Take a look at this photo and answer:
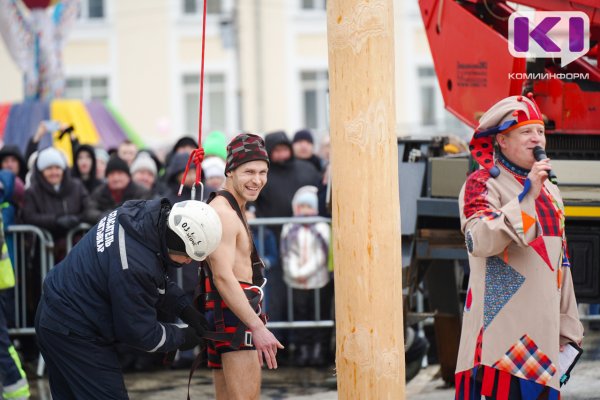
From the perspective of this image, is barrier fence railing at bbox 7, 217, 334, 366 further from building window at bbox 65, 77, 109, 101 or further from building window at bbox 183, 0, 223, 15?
building window at bbox 183, 0, 223, 15

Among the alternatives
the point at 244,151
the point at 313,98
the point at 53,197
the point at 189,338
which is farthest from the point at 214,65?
the point at 189,338

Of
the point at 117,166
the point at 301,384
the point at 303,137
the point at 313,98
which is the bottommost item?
the point at 301,384

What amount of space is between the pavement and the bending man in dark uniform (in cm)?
290

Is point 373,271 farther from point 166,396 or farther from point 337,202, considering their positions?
point 166,396

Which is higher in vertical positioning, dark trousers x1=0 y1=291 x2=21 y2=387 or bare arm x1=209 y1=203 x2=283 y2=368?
bare arm x1=209 y1=203 x2=283 y2=368

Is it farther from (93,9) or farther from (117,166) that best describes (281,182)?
(93,9)

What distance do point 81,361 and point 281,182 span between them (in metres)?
5.35

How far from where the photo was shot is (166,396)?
8523 millimetres

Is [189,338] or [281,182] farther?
[281,182]

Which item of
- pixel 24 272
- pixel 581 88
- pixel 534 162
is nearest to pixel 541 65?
pixel 581 88

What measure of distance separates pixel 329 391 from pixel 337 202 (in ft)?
12.1

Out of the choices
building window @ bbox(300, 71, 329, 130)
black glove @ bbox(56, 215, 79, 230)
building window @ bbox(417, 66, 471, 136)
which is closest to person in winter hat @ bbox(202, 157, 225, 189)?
black glove @ bbox(56, 215, 79, 230)

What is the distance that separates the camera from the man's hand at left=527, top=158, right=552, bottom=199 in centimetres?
510

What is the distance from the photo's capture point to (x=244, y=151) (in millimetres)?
5926
